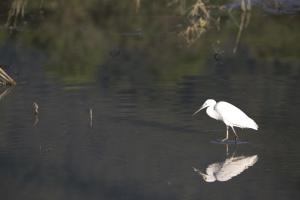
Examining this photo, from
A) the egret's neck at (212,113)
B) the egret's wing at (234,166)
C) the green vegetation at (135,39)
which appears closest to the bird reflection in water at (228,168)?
the egret's wing at (234,166)

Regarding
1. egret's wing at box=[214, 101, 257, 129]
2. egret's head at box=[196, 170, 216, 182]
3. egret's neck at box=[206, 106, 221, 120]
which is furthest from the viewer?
egret's neck at box=[206, 106, 221, 120]

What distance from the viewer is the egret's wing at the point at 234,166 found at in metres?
11.7

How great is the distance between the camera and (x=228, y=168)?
12.1 metres

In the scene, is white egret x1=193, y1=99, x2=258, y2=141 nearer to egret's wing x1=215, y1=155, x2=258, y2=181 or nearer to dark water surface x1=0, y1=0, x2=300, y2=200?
dark water surface x1=0, y1=0, x2=300, y2=200

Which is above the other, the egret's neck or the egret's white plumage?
the egret's neck

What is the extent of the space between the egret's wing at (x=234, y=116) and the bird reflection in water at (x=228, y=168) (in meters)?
0.97

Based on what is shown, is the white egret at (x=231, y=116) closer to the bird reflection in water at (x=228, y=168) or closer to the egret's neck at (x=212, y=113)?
the egret's neck at (x=212, y=113)

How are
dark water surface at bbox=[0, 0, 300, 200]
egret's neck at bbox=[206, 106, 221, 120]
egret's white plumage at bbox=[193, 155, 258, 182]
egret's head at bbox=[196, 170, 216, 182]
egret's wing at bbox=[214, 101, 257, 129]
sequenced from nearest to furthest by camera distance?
dark water surface at bbox=[0, 0, 300, 200]
egret's head at bbox=[196, 170, 216, 182]
egret's white plumage at bbox=[193, 155, 258, 182]
egret's wing at bbox=[214, 101, 257, 129]
egret's neck at bbox=[206, 106, 221, 120]

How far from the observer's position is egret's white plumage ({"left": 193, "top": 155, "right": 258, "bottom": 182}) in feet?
38.4

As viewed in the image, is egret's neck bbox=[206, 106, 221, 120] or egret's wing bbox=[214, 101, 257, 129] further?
egret's neck bbox=[206, 106, 221, 120]

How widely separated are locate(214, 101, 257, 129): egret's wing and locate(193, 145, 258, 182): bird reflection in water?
0.97 meters

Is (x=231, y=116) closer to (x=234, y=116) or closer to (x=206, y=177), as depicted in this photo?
(x=234, y=116)

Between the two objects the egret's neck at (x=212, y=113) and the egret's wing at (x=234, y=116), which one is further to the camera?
the egret's neck at (x=212, y=113)

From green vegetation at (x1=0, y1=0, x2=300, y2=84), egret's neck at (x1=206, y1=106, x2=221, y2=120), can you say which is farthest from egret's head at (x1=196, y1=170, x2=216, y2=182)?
green vegetation at (x1=0, y1=0, x2=300, y2=84)
